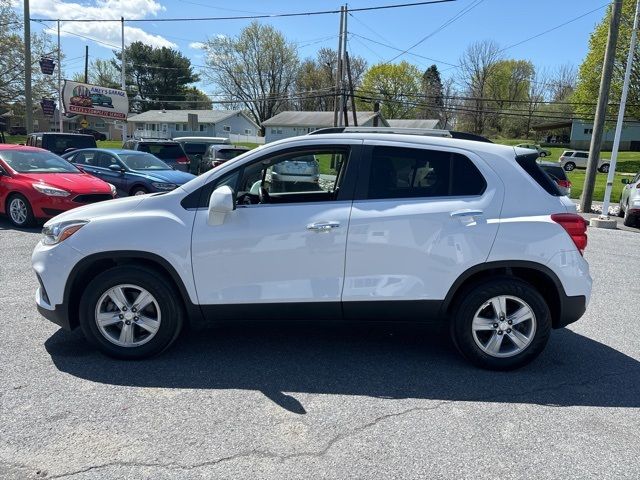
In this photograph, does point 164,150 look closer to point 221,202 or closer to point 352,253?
point 221,202

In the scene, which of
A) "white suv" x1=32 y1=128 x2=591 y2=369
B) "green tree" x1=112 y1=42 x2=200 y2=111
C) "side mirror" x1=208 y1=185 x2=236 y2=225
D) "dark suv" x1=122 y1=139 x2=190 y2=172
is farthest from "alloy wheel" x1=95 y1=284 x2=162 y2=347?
"green tree" x1=112 y1=42 x2=200 y2=111

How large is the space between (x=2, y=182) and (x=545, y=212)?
968 centimetres

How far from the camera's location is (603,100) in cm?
1478

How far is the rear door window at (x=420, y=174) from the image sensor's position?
3.90 m

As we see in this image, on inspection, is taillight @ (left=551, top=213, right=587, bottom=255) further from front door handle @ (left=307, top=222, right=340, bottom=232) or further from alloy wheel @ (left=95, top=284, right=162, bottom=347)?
alloy wheel @ (left=95, top=284, right=162, bottom=347)

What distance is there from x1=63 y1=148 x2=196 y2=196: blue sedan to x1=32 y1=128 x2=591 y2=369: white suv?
8368mm

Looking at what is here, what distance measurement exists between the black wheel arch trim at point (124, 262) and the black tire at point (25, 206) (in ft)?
21.2

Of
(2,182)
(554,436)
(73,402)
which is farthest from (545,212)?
(2,182)

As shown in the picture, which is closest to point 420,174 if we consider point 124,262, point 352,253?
point 352,253

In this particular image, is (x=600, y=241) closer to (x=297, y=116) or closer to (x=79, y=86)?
(x=79, y=86)

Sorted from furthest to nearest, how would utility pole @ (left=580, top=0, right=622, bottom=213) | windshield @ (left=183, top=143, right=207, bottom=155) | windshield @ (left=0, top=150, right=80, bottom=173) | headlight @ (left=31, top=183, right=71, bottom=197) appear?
1. windshield @ (left=183, top=143, right=207, bottom=155)
2. utility pole @ (left=580, top=0, right=622, bottom=213)
3. windshield @ (left=0, top=150, right=80, bottom=173)
4. headlight @ (left=31, top=183, right=71, bottom=197)

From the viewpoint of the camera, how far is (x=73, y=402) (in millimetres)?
3391

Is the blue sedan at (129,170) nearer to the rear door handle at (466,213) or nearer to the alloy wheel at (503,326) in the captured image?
the rear door handle at (466,213)

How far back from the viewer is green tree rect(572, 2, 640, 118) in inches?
1212
